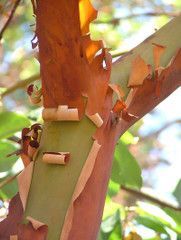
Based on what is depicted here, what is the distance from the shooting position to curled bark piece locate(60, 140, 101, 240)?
16.4 inches

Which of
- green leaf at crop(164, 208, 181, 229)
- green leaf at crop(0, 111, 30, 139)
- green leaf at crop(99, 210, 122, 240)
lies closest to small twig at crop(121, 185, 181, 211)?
green leaf at crop(164, 208, 181, 229)

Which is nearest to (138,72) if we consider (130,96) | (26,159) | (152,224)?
(130,96)

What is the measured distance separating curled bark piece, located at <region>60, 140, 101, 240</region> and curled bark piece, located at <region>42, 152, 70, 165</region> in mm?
16

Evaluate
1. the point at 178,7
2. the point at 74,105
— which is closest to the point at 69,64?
the point at 74,105

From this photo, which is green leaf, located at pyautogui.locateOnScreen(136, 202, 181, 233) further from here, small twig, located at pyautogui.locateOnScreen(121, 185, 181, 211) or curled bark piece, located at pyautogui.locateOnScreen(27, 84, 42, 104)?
curled bark piece, located at pyautogui.locateOnScreen(27, 84, 42, 104)

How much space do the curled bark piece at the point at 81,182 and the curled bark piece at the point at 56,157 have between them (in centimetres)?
2

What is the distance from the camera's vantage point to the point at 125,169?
84 cm

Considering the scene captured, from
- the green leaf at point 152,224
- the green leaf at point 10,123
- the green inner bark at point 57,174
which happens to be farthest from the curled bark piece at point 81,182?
the green leaf at point 152,224

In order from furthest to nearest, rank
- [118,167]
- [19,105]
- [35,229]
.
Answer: [19,105]
[118,167]
[35,229]

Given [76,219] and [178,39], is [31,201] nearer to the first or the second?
[76,219]

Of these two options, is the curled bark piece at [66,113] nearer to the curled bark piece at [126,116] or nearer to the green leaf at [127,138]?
the curled bark piece at [126,116]

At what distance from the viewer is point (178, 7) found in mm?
1418

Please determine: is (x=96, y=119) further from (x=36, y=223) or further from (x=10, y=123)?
(x=10, y=123)

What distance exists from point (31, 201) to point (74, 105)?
0.27 ft
